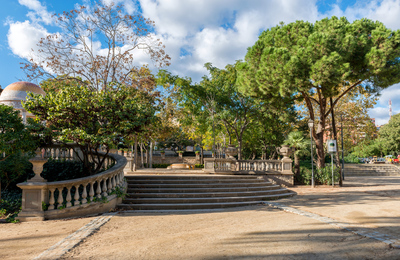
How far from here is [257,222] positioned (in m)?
6.39

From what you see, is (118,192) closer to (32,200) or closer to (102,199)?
(102,199)

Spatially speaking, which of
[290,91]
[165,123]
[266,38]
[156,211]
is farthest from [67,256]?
[165,123]

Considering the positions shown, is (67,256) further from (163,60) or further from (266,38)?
(266,38)

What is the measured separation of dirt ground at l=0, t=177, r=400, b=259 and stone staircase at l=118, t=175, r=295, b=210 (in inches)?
44.4

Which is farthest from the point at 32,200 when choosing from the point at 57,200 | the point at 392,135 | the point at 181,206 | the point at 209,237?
the point at 392,135

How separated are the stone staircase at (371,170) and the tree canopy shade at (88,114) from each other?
2957 cm

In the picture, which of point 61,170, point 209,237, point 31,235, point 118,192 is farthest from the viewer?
point 61,170

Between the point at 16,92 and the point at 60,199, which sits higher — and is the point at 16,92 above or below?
above

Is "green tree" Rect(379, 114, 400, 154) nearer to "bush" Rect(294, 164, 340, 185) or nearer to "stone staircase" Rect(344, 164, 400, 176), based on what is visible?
"stone staircase" Rect(344, 164, 400, 176)

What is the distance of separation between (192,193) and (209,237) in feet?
14.7

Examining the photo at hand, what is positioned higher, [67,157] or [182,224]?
[67,157]

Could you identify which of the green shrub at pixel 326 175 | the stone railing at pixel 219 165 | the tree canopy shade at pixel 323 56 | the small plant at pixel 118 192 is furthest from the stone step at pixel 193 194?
the green shrub at pixel 326 175

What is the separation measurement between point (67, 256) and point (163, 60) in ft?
35.2

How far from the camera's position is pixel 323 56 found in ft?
44.8
